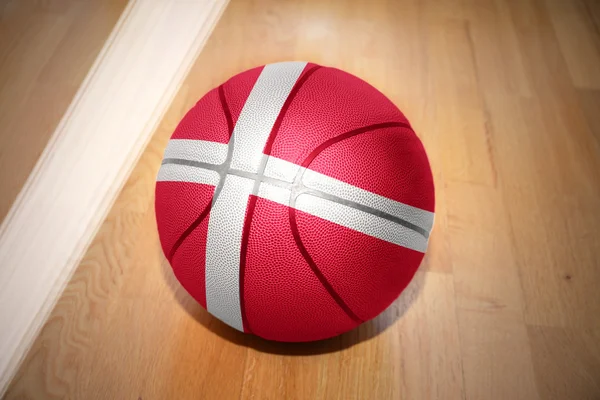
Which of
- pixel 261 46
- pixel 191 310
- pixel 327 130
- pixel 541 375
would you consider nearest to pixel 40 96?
pixel 261 46

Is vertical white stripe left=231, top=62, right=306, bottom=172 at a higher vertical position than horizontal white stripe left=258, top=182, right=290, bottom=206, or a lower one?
higher

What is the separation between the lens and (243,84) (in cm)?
117

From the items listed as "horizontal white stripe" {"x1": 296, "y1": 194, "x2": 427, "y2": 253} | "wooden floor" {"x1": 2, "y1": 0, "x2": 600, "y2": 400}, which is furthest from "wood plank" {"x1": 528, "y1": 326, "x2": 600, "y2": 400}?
"horizontal white stripe" {"x1": 296, "y1": 194, "x2": 427, "y2": 253}

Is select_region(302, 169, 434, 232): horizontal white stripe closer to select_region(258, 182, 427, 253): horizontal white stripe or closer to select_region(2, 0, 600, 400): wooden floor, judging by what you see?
select_region(258, 182, 427, 253): horizontal white stripe

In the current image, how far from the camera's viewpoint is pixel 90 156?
1784 millimetres

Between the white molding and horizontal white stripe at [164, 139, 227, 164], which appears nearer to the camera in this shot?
horizontal white stripe at [164, 139, 227, 164]

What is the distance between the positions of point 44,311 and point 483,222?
1485mm

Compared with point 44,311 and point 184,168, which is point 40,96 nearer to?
point 44,311

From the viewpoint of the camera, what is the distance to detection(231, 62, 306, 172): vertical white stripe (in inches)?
40.7

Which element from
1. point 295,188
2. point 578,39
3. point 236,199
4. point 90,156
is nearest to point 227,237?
point 236,199

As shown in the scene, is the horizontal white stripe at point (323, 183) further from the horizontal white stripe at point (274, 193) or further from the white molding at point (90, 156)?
the white molding at point (90, 156)

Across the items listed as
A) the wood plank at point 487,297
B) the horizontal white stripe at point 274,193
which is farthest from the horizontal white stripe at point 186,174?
the wood plank at point 487,297

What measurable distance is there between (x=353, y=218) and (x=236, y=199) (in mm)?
267

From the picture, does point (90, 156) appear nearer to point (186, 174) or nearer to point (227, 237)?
point (186, 174)
